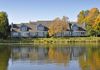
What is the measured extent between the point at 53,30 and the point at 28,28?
41.4 feet

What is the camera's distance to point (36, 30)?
109625mm

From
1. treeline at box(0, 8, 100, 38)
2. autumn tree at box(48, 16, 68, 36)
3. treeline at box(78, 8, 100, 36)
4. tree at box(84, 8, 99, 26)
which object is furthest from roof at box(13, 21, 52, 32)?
tree at box(84, 8, 99, 26)

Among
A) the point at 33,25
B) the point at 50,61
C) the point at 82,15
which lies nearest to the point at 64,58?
the point at 50,61

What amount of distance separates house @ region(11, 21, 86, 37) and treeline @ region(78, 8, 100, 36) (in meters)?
3.78

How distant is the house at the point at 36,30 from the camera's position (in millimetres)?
107812

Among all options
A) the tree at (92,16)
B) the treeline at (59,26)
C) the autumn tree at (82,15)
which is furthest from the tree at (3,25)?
the autumn tree at (82,15)

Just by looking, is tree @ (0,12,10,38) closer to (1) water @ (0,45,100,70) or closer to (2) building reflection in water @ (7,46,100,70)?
(2) building reflection in water @ (7,46,100,70)

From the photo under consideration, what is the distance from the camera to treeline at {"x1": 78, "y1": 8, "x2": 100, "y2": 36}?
3861 inches

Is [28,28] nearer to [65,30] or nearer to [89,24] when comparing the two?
[65,30]

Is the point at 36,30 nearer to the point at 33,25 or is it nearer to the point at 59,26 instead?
the point at 33,25

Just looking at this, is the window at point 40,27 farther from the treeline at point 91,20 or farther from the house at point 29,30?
the treeline at point 91,20

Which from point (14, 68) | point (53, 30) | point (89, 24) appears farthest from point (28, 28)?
point (14, 68)

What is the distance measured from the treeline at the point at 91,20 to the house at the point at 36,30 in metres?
3.78

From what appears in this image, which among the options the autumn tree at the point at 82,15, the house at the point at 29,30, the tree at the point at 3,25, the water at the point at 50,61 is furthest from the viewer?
the autumn tree at the point at 82,15
